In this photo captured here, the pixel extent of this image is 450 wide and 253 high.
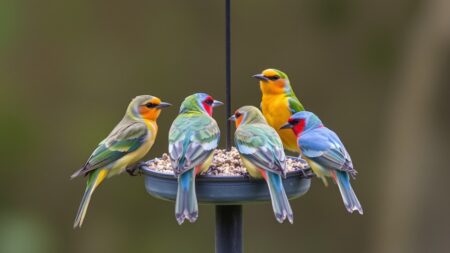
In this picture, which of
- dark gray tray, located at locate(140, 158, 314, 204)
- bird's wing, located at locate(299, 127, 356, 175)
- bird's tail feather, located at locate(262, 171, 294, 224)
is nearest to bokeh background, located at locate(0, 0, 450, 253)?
bird's wing, located at locate(299, 127, 356, 175)

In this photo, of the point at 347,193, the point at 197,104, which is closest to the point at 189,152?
the point at 197,104

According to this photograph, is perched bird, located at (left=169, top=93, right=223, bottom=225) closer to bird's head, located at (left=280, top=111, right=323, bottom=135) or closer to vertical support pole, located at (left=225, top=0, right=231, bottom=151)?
vertical support pole, located at (left=225, top=0, right=231, bottom=151)

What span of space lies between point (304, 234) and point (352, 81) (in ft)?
4.21

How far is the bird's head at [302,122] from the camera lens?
202 inches

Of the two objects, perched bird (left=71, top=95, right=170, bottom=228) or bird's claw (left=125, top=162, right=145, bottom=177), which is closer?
perched bird (left=71, top=95, right=170, bottom=228)

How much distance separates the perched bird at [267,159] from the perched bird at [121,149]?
580 mm

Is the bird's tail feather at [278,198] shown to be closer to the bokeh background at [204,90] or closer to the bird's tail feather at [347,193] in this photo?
the bird's tail feather at [347,193]

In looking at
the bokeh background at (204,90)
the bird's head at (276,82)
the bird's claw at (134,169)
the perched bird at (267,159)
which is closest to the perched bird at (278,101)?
the bird's head at (276,82)

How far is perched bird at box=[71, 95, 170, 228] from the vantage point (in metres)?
4.71

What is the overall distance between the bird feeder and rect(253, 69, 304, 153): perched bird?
0.72m

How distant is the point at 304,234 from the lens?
7.30m
